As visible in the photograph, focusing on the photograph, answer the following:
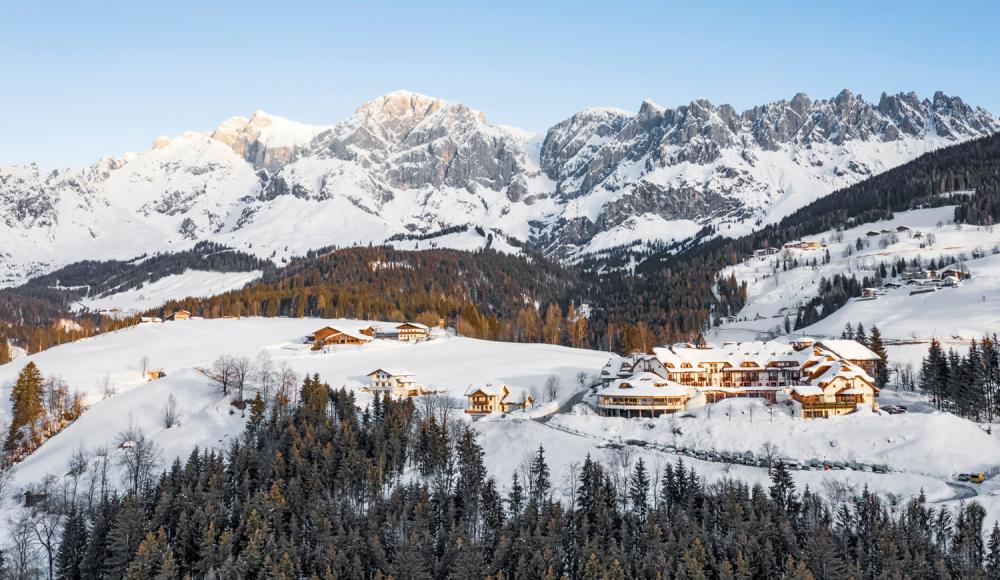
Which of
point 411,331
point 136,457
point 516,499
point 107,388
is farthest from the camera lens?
point 411,331

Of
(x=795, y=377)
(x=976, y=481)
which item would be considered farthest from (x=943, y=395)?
(x=976, y=481)

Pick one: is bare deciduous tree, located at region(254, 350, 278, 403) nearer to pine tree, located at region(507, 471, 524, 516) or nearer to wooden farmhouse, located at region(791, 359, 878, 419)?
pine tree, located at region(507, 471, 524, 516)

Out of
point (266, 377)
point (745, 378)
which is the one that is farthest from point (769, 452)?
point (266, 377)

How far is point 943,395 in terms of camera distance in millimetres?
88750

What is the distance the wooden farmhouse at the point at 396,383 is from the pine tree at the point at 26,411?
132 ft

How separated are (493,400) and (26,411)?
5564 cm

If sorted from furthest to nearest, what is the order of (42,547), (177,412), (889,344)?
(889,344)
(177,412)
(42,547)

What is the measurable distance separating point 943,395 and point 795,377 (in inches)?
680

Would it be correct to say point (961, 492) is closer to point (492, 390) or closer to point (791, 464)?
point (791, 464)

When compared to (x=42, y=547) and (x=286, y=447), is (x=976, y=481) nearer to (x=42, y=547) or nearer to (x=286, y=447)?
(x=286, y=447)

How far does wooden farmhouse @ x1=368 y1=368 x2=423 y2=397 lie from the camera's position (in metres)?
103

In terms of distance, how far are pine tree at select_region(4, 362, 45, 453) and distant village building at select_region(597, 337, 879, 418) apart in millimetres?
67331

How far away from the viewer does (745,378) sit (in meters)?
104

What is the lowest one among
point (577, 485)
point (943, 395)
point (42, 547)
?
point (42, 547)
